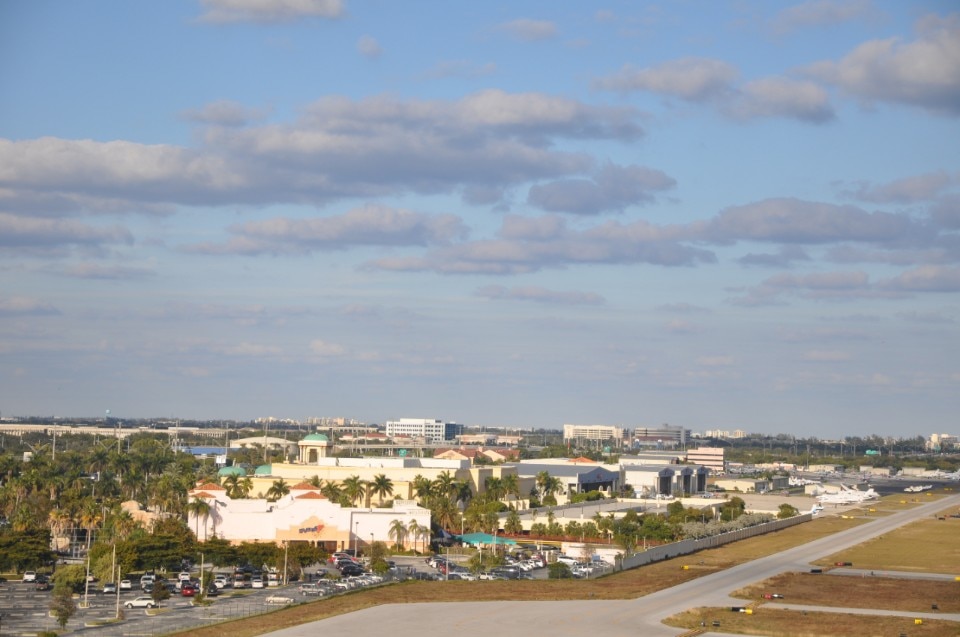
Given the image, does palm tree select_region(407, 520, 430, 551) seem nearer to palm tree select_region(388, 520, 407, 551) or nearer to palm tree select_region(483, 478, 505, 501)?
palm tree select_region(388, 520, 407, 551)

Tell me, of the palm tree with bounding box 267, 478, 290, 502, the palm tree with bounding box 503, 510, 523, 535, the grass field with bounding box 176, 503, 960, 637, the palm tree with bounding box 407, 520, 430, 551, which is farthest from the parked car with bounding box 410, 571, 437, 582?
the palm tree with bounding box 267, 478, 290, 502

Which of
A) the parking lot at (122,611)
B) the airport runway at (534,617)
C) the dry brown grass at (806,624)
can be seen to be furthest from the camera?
the dry brown grass at (806,624)

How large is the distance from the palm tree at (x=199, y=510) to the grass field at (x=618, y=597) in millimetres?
27707

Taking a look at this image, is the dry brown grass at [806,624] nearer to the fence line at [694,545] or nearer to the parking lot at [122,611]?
the fence line at [694,545]

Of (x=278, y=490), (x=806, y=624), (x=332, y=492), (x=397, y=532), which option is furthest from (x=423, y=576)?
(x=278, y=490)

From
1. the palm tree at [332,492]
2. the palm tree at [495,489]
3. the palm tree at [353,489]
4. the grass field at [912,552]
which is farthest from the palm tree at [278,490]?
the grass field at [912,552]

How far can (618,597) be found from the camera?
90938mm

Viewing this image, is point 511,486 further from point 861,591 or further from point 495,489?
point 861,591

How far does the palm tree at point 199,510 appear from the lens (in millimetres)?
115188

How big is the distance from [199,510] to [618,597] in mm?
43626

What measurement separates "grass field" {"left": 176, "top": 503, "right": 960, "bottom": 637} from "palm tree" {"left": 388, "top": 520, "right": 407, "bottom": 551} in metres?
21.4

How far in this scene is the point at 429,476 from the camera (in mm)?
151875

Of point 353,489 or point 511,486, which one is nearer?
point 353,489

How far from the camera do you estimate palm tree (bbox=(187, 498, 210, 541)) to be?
378ft
